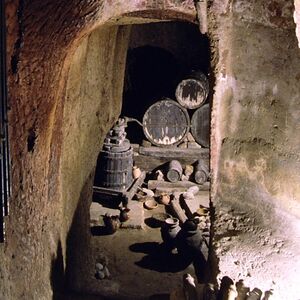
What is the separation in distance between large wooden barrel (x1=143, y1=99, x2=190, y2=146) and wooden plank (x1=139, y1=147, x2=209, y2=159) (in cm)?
15

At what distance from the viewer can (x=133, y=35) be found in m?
9.58

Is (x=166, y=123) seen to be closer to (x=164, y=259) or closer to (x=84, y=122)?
(x=164, y=259)

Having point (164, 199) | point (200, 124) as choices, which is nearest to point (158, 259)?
point (164, 199)

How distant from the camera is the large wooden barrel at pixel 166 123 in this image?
28.8ft

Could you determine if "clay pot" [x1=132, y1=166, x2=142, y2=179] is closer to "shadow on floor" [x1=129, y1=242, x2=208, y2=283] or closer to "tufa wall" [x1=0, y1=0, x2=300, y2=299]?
"shadow on floor" [x1=129, y1=242, x2=208, y2=283]

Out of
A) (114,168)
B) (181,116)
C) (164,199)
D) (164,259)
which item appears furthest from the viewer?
(181,116)

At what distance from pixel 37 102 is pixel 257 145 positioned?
5.34 ft

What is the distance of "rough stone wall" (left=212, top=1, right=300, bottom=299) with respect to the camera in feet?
9.60

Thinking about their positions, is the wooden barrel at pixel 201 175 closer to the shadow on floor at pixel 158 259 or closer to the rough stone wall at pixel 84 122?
the shadow on floor at pixel 158 259

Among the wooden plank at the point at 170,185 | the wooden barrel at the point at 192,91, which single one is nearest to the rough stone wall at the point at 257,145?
the wooden plank at the point at 170,185

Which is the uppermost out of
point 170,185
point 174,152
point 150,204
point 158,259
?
point 174,152

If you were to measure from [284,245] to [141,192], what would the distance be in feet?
17.3

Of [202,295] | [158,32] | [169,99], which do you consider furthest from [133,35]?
[202,295]

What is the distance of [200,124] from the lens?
29.5 feet
